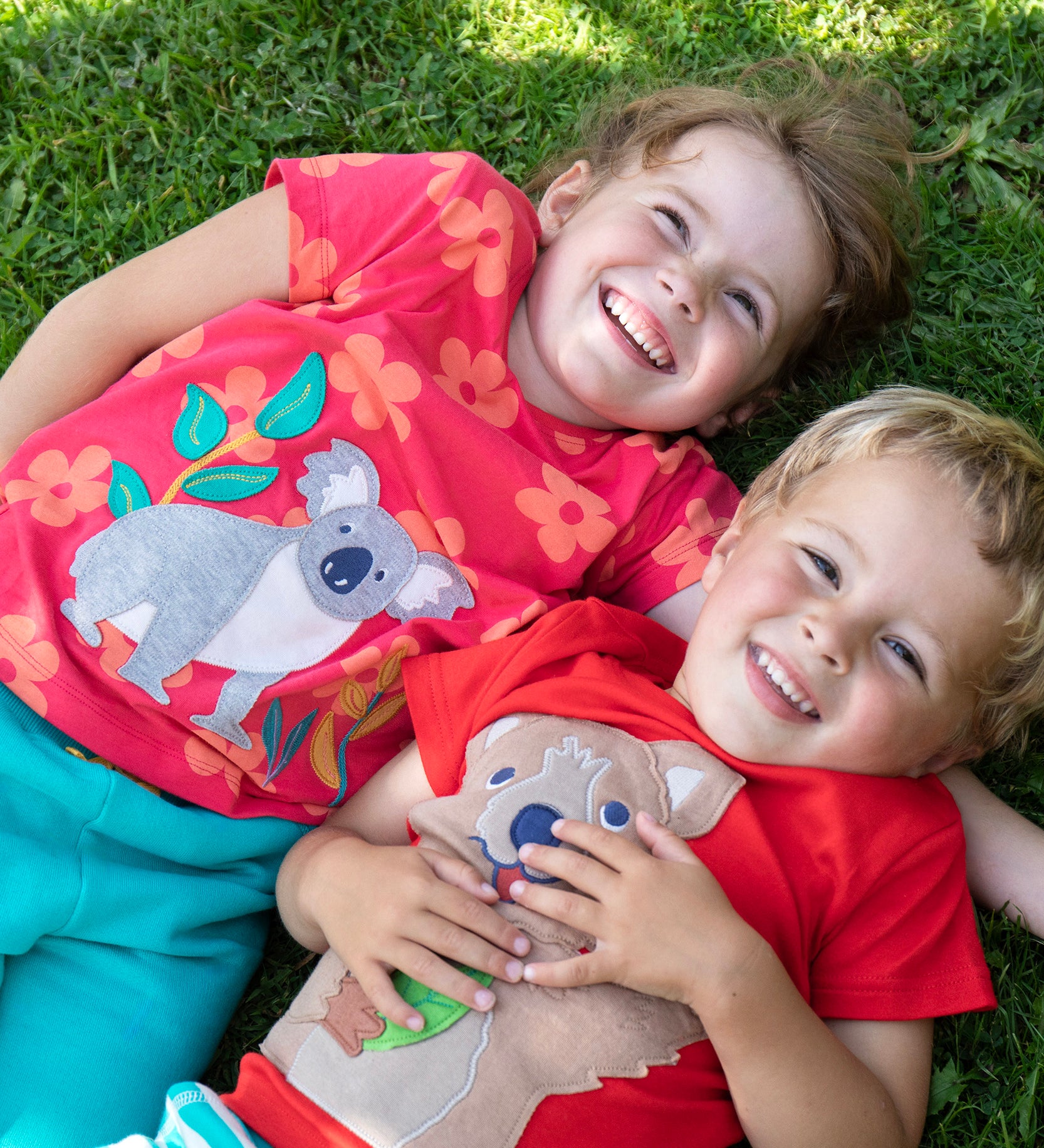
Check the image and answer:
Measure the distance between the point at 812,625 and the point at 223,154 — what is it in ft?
7.35

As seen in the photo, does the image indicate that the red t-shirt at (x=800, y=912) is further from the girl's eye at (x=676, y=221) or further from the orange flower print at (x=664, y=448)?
the girl's eye at (x=676, y=221)

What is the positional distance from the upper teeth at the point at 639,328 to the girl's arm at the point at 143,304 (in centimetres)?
77

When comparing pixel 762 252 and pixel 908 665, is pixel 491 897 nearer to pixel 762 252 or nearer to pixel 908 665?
pixel 908 665

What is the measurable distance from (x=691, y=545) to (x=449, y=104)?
160 cm

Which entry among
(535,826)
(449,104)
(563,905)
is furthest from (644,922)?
(449,104)

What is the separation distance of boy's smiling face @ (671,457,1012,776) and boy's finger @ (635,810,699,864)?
9.0 inches

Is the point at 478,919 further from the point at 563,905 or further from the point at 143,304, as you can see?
the point at 143,304

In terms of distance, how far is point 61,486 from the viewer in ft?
7.43

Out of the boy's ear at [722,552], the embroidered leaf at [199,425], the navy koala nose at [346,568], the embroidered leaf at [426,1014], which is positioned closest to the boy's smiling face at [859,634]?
the boy's ear at [722,552]

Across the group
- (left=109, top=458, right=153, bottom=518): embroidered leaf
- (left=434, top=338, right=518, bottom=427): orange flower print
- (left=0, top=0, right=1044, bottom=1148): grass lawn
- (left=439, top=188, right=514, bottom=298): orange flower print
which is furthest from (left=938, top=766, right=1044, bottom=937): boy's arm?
(left=109, top=458, right=153, bottom=518): embroidered leaf

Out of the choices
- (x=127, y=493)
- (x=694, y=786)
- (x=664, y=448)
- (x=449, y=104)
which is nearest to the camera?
(x=694, y=786)

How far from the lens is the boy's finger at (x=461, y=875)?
1904 mm

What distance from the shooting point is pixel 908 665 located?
1.96 meters

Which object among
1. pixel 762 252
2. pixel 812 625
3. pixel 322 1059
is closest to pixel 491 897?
pixel 322 1059
